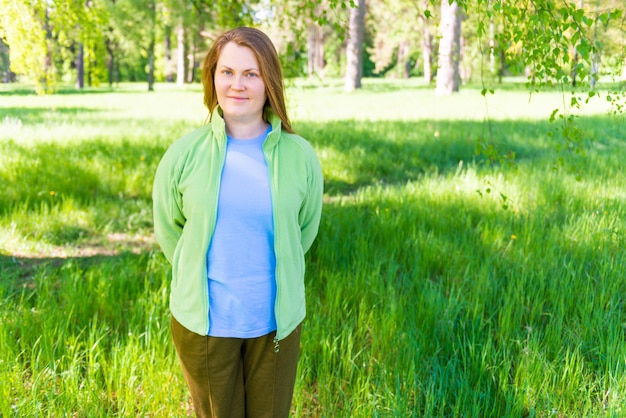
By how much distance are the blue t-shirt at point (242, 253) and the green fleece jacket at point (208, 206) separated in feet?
0.10

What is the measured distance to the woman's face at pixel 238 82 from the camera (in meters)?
1.81

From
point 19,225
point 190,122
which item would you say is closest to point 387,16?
point 190,122

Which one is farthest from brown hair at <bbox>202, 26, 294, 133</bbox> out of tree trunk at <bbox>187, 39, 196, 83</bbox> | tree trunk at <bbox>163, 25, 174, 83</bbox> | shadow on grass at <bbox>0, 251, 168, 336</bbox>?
tree trunk at <bbox>187, 39, 196, 83</bbox>

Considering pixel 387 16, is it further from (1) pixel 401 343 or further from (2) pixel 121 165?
(1) pixel 401 343

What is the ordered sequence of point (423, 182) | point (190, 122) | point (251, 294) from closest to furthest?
point (251, 294), point (423, 182), point (190, 122)

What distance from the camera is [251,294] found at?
5.95ft

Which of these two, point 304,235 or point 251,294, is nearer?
point 251,294

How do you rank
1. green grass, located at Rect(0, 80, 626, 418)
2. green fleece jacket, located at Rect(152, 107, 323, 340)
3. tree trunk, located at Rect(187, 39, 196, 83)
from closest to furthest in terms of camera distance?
green fleece jacket, located at Rect(152, 107, 323, 340), green grass, located at Rect(0, 80, 626, 418), tree trunk, located at Rect(187, 39, 196, 83)

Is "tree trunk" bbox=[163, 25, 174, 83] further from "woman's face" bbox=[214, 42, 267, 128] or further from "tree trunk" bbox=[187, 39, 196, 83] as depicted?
"woman's face" bbox=[214, 42, 267, 128]

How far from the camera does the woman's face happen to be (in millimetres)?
1813

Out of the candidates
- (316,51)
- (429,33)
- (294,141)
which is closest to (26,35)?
(294,141)

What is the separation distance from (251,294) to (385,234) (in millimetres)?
3072

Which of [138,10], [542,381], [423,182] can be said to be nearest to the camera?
[542,381]

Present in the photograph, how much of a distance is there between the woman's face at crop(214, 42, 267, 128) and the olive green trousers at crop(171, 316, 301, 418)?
78 centimetres
